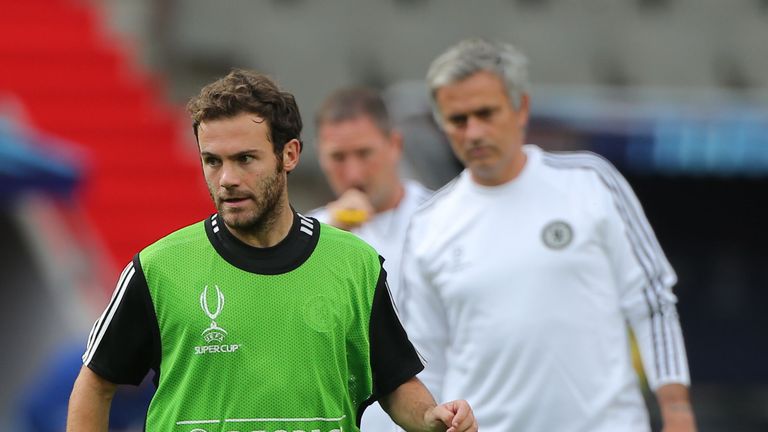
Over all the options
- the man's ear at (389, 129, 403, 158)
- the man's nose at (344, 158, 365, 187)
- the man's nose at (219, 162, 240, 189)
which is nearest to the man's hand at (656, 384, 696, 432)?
the man's nose at (344, 158, 365, 187)

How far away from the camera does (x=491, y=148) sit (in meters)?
5.55

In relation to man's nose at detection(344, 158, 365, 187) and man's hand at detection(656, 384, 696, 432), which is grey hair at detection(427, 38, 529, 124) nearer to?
man's nose at detection(344, 158, 365, 187)

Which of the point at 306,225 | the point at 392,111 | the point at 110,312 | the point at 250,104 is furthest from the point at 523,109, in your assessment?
the point at 392,111

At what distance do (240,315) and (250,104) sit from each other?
1.80ft

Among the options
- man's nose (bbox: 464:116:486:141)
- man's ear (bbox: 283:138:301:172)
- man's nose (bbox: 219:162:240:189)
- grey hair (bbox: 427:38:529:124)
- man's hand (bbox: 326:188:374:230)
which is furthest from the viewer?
man's hand (bbox: 326:188:374:230)

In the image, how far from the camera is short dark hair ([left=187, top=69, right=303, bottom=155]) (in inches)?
162

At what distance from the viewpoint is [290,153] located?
4.23 m

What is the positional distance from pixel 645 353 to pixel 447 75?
3.98 ft

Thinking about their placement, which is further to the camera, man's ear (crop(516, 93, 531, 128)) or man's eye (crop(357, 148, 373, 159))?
man's eye (crop(357, 148, 373, 159))

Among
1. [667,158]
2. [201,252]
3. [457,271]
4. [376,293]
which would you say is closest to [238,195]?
[201,252]

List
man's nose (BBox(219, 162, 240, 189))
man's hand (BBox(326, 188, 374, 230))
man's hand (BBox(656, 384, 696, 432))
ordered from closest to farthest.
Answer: man's nose (BBox(219, 162, 240, 189)), man's hand (BBox(656, 384, 696, 432)), man's hand (BBox(326, 188, 374, 230))

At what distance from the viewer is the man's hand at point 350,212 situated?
5742 millimetres

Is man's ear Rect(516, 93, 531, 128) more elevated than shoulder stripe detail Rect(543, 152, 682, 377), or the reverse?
man's ear Rect(516, 93, 531, 128)

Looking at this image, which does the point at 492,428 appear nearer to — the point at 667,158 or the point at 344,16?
the point at 667,158
